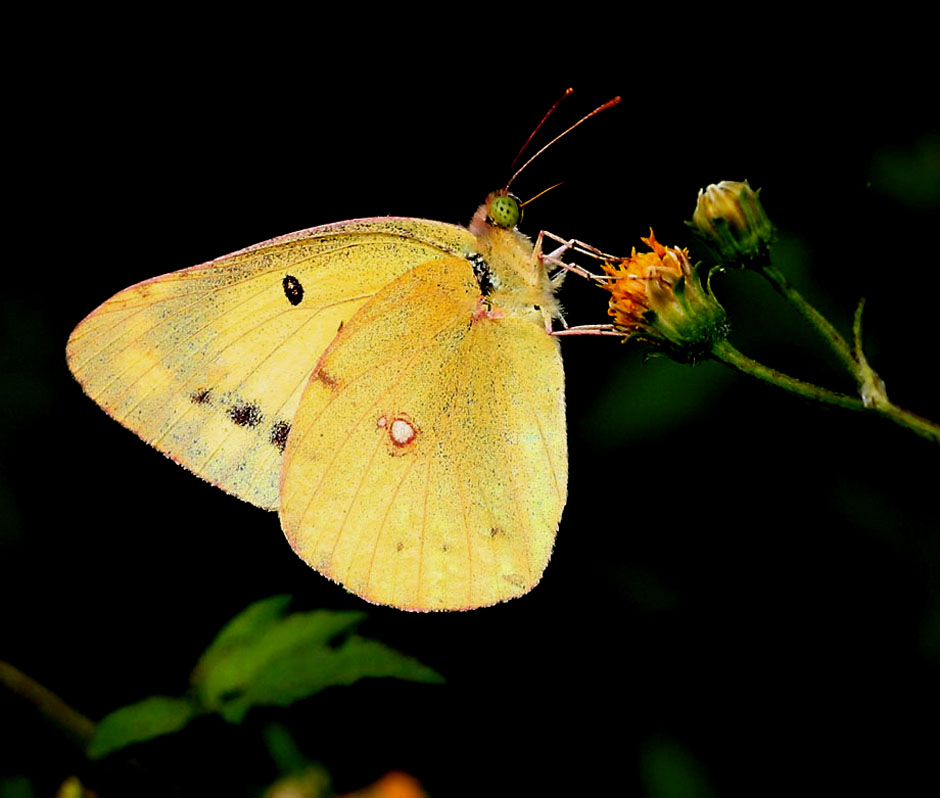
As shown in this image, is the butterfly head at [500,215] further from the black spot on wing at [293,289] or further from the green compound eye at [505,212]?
the black spot on wing at [293,289]

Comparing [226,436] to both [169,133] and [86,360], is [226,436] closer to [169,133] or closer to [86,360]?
[86,360]

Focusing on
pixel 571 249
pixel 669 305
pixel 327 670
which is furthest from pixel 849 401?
pixel 327 670

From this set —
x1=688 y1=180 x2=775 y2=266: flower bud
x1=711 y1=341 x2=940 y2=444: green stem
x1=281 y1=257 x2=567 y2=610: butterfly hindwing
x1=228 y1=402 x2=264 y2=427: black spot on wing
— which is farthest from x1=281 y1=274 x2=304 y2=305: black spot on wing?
x1=711 y1=341 x2=940 y2=444: green stem

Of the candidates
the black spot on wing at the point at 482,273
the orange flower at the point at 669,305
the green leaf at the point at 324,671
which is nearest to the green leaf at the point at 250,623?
the green leaf at the point at 324,671

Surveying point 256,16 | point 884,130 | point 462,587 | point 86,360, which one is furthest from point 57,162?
point 884,130

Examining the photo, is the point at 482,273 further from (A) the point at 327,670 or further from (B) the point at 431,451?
(A) the point at 327,670

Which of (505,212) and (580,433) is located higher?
(505,212)
